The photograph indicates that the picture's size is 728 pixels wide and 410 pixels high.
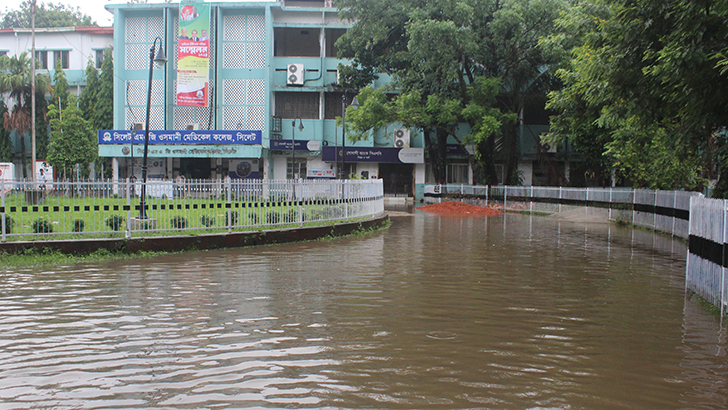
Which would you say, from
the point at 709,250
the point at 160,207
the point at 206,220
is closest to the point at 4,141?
the point at 160,207

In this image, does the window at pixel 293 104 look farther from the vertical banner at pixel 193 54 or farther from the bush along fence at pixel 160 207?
the bush along fence at pixel 160 207

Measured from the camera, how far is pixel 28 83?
49.1m

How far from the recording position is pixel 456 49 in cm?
3372

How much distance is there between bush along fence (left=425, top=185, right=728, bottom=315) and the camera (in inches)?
291

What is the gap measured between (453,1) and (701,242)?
27.6 m

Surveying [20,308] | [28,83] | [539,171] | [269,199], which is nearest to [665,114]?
[269,199]

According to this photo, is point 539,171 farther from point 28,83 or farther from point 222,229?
point 28,83

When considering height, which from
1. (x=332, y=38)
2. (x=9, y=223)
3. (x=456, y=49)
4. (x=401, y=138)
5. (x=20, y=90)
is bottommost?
(x=9, y=223)

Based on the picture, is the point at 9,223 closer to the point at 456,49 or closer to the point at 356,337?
the point at 356,337

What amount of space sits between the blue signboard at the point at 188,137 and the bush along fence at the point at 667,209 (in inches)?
519

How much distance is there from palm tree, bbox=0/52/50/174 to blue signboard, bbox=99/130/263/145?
456 inches

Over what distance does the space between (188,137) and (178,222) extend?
2805 cm

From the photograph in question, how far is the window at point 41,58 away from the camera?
5072cm

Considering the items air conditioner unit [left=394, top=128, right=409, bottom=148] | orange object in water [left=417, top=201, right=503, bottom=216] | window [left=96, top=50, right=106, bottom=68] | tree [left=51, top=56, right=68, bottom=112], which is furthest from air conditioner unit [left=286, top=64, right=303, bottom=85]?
tree [left=51, top=56, right=68, bottom=112]
